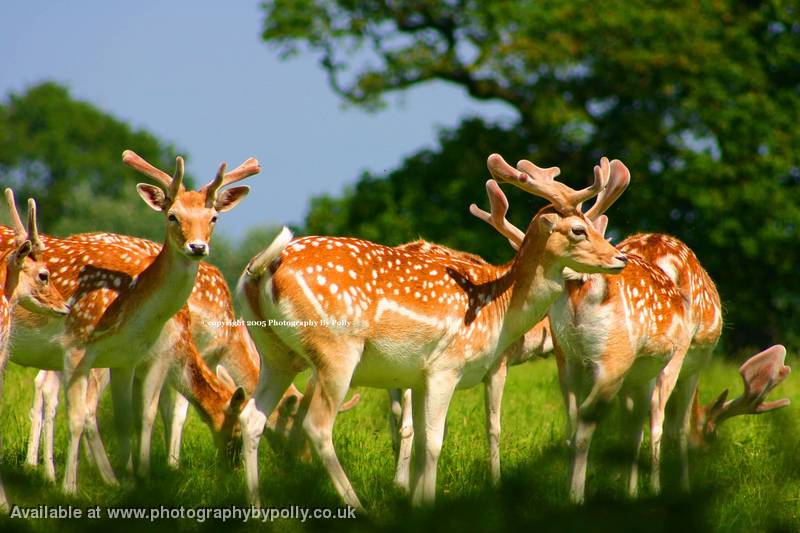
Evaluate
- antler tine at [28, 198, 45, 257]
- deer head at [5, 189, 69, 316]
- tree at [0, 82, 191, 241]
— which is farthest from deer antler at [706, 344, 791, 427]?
tree at [0, 82, 191, 241]

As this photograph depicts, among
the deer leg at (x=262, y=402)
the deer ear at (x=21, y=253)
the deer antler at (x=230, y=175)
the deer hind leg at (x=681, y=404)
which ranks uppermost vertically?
the deer antler at (x=230, y=175)

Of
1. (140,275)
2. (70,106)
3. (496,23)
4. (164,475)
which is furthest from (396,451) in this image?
(70,106)

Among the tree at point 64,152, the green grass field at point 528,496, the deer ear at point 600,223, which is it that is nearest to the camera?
the green grass field at point 528,496

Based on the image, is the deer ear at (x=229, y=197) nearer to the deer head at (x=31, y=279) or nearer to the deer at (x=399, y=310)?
the deer at (x=399, y=310)

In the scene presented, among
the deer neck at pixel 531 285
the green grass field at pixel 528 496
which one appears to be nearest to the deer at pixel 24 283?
the deer neck at pixel 531 285

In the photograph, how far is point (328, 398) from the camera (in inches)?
227

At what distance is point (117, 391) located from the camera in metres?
6.48

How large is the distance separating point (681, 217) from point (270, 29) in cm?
986

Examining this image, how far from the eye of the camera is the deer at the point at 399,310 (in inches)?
224

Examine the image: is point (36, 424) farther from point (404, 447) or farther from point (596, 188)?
point (596, 188)

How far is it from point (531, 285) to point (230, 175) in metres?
1.80

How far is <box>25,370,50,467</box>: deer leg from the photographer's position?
24.2 feet

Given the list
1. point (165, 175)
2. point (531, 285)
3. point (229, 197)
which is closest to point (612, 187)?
point (531, 285)

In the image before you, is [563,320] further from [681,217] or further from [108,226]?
[108,226]
